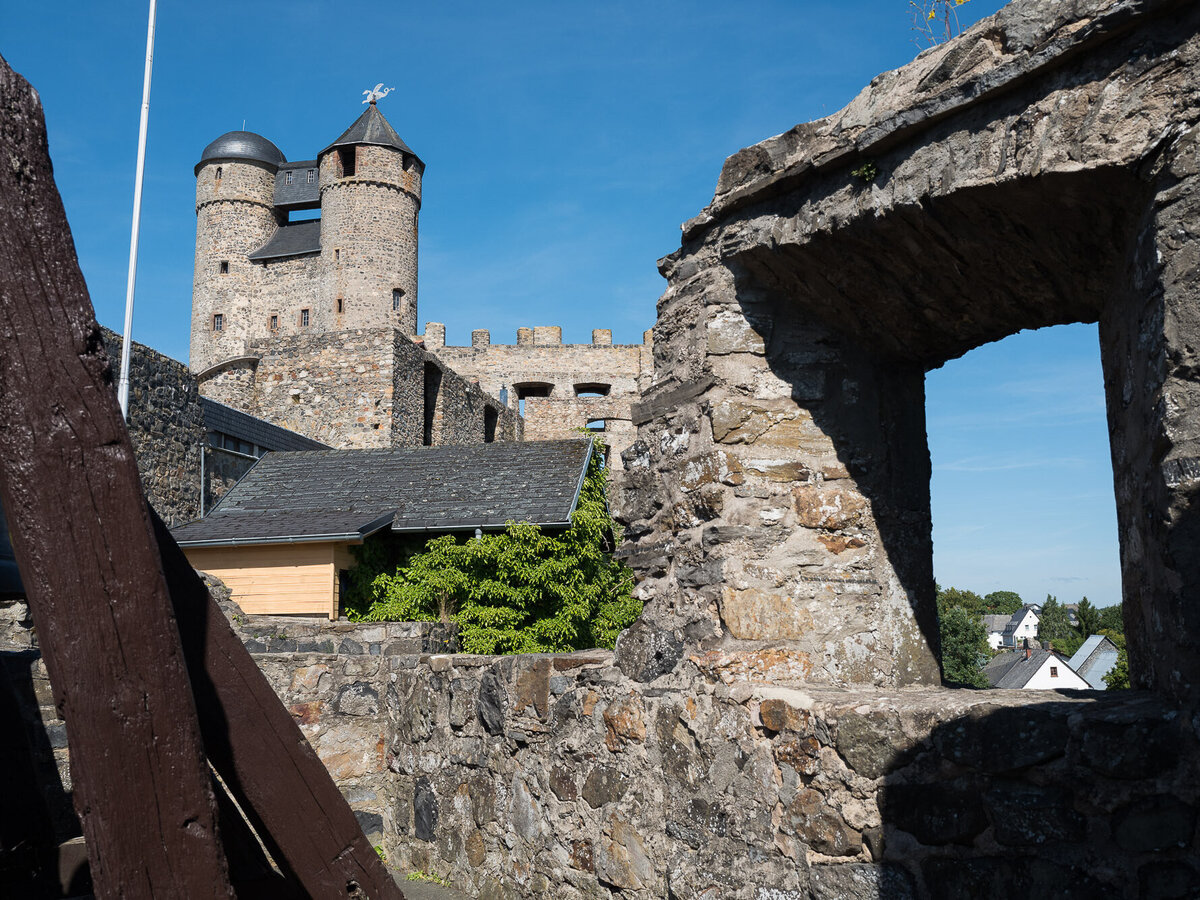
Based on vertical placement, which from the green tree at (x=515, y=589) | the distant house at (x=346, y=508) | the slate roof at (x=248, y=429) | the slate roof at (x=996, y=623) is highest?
the slate roof at (x=248, y=429)

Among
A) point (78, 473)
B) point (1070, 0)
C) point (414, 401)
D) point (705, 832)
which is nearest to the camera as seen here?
point (78, 473)

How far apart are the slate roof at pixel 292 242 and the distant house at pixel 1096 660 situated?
28888 millimetres

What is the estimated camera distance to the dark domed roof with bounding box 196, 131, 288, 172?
124 ft

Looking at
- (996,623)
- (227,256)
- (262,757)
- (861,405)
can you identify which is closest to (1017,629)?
(996,623)

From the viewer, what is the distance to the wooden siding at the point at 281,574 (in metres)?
12.9

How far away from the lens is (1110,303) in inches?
108

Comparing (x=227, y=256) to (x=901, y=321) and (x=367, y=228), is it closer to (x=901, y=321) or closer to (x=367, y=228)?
(x=367, y=228)

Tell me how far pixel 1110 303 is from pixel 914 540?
3.40ft

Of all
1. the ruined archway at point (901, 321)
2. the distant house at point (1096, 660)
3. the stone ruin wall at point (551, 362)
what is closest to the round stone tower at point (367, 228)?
the stone ruin wall at point (551, 362)

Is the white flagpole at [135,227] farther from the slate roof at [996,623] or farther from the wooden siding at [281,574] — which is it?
the slate roof at [996,623]

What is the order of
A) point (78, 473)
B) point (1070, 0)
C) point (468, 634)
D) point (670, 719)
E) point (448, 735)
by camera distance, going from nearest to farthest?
1. point (78, 473)
2. point (1070, 0)
3. point (670, 719)
4. point (448, 735)
5. point (468, 634)

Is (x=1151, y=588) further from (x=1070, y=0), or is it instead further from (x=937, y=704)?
(x=1070, y=0)

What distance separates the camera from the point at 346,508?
45.6 feet

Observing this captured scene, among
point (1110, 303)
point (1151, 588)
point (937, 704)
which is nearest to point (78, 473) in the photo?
point (937, 704)
